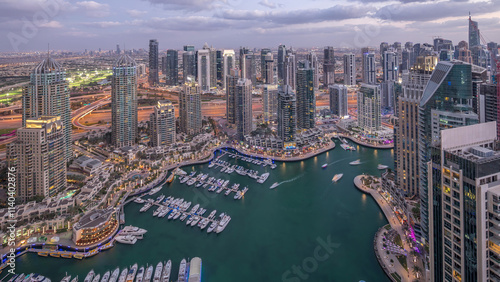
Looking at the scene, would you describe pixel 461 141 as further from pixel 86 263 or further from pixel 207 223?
pixel 86 263

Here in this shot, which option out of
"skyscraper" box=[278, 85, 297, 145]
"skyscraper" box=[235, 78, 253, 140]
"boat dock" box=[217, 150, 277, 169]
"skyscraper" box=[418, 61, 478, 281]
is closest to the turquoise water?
"boat dock" box=[217, 150, 277, 169]

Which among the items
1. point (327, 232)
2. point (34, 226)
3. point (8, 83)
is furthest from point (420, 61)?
point (8, 83)

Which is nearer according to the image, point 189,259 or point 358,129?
point 189,259

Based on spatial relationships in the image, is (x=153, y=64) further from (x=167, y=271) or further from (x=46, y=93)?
(x=167, y=271)

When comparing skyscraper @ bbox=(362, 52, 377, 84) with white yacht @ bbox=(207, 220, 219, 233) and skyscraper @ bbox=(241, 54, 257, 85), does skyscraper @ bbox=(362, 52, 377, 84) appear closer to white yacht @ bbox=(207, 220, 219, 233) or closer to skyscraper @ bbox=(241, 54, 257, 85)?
skyscraper @ bbox=(241, 54, 257, 85)

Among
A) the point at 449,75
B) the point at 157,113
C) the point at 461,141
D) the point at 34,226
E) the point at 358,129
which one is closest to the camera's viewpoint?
the point at 461,141

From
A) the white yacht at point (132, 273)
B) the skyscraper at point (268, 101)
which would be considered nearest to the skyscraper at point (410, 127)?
the white yacht at point (132, 273)
